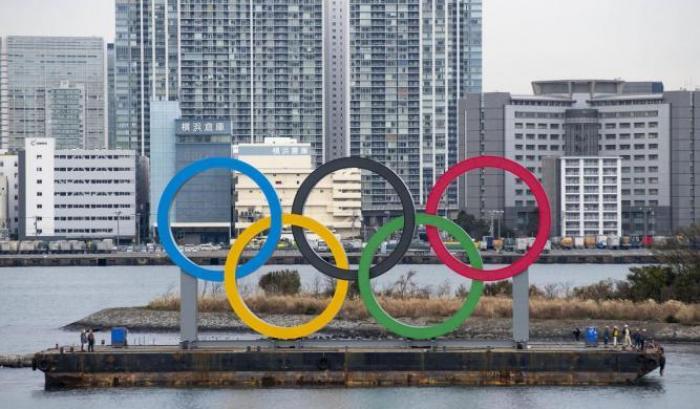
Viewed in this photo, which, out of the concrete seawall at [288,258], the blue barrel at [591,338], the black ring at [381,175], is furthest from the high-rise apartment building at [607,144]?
the black ring at [381,175]

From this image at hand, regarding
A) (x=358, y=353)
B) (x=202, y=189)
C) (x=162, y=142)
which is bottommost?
(x=358, y=353)

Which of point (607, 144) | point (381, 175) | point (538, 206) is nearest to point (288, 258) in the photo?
point (607, 144)

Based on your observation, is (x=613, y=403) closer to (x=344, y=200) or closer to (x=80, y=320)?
(x=80, y=320)

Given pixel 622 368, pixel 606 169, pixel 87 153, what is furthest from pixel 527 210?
pixel 622 368

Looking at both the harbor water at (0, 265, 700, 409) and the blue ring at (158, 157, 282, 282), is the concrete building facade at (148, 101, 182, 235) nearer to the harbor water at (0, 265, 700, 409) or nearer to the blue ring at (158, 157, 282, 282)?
the harbor water at (0, 265, 700, 409)

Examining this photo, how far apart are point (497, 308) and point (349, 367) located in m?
25.8

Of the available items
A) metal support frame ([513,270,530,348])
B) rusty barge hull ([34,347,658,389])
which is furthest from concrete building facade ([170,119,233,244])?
metal support frame ([513,270,530,348])

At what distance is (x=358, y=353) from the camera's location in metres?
55.9

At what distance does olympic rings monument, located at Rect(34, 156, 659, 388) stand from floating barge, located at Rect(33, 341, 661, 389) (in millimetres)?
33


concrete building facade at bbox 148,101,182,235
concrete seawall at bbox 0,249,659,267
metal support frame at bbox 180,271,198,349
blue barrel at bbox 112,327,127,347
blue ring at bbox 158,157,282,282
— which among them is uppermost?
concrete building facade at bbox 148,101,182,235

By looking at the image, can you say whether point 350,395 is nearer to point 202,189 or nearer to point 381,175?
point 381,175

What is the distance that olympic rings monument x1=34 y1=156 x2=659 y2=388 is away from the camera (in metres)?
55.5

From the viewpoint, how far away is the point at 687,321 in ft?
252

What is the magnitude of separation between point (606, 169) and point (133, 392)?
138m
